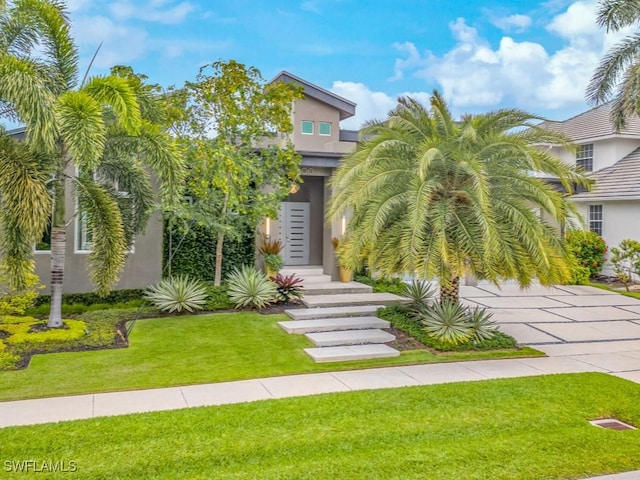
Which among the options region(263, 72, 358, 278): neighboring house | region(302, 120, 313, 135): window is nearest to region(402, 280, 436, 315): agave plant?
region(263, 72, 358, 278): neighboring house

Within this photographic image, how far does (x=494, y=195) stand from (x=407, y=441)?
18.5 ft

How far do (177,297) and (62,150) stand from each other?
12.4ft

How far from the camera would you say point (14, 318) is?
9719 mm

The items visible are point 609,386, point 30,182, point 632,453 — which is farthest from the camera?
point 30,182

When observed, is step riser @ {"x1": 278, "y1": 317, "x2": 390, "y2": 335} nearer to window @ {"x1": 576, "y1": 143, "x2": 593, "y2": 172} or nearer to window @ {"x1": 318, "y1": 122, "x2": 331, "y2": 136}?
window @ {"x1": 318, "y1": 122, "x2": 331, "y2": 136}

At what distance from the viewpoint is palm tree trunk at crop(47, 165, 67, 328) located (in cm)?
930

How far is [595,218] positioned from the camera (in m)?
20.1

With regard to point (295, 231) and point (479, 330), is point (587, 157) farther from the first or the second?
point (479, 330)

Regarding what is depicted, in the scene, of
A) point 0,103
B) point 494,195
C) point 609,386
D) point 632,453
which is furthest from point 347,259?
point 0,103

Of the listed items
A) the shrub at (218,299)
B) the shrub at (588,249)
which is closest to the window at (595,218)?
the shrub at (588,249)

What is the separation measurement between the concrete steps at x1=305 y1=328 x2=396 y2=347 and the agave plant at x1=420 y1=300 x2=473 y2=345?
78cm

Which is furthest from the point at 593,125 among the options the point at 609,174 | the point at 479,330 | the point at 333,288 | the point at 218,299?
the point at 218,299

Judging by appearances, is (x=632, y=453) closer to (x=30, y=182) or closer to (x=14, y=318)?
(x=30, y=182)

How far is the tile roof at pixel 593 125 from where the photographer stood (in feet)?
68.8
